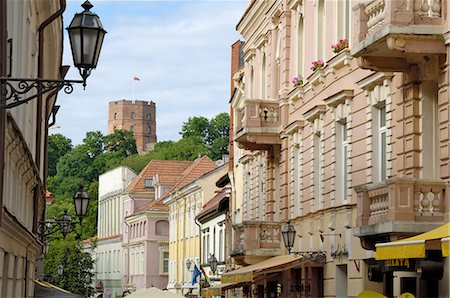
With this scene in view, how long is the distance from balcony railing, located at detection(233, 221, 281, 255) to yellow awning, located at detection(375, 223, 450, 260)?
57.4 feet

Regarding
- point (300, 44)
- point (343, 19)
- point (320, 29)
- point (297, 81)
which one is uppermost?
point (300, 44)

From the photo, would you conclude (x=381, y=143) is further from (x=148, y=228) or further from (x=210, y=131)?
(x=210, y=131)

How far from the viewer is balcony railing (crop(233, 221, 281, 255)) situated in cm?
3422

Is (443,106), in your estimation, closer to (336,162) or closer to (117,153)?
(336,162)

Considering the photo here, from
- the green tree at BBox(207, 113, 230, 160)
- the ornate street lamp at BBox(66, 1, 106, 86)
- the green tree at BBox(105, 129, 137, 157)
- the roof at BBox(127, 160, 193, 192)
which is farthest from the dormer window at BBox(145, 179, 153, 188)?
the ornate street lamp at BBox(66, 1, 106, 86)

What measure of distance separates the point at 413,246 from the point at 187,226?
184ft

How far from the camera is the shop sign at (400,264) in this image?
57.2 ft

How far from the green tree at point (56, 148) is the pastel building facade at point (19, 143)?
118977mm

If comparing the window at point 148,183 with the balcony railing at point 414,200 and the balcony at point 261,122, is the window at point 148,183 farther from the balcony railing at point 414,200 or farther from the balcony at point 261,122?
the balcony railing at point 414,200

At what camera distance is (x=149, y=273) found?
89438 mm

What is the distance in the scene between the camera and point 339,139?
26641mm

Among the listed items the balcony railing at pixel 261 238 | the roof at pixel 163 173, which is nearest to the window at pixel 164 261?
the roof at pixel 163 173

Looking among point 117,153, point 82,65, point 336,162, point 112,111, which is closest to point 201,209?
point 336,162

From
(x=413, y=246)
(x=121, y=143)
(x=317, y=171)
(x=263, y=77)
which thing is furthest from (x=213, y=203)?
(x=121, y=143)
